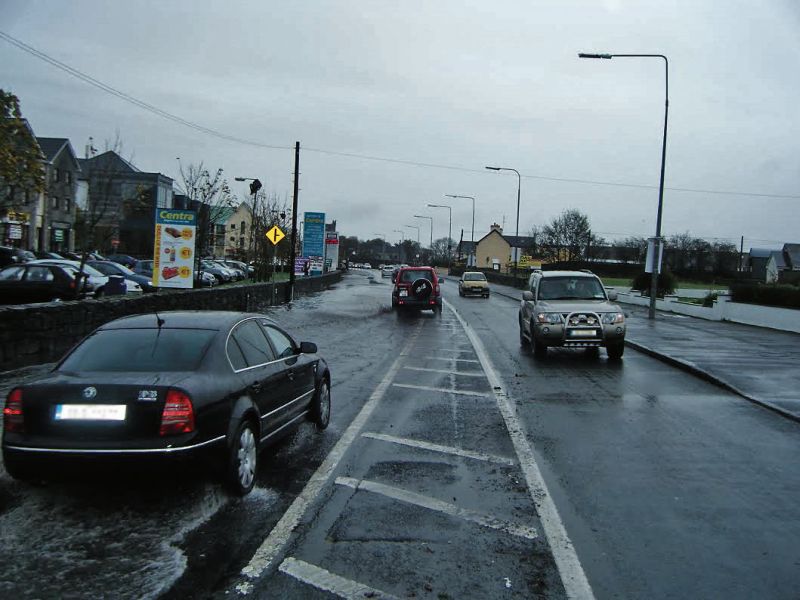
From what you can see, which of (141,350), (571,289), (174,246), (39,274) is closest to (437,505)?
(141,350)

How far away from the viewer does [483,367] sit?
Answer: 1361 cm

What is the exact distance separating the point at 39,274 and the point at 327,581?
19.7 metres

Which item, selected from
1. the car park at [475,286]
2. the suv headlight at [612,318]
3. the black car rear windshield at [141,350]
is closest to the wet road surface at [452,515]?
the black car rear windshield at [141,350]

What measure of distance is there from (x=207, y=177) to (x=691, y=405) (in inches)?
936

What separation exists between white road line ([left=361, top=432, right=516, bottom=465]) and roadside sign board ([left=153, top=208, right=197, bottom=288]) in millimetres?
15780

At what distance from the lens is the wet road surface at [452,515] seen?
13.4 feet

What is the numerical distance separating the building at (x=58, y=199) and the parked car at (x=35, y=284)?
43143 mm

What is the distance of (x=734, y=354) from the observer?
16.1 meters

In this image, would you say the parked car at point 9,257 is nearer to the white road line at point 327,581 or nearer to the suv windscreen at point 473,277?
the suv windscreen at point 473,277

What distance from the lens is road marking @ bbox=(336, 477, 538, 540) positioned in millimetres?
4938

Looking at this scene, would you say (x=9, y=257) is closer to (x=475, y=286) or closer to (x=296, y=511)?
(x=475, y=286)

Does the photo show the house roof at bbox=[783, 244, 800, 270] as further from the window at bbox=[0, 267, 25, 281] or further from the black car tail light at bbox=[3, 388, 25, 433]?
the black car tail light at bbox=[3, 388, 25, 433]

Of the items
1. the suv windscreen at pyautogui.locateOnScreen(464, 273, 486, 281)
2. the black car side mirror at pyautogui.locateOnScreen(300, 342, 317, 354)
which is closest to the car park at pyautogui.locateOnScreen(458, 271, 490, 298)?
the suv windscreen at pyautogui.locateOnScreen(464, 273, 486, 281)

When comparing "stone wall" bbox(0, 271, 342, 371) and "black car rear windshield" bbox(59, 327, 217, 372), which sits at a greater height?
"black car rear windshield" bbox(59, 327, 217, 372)
